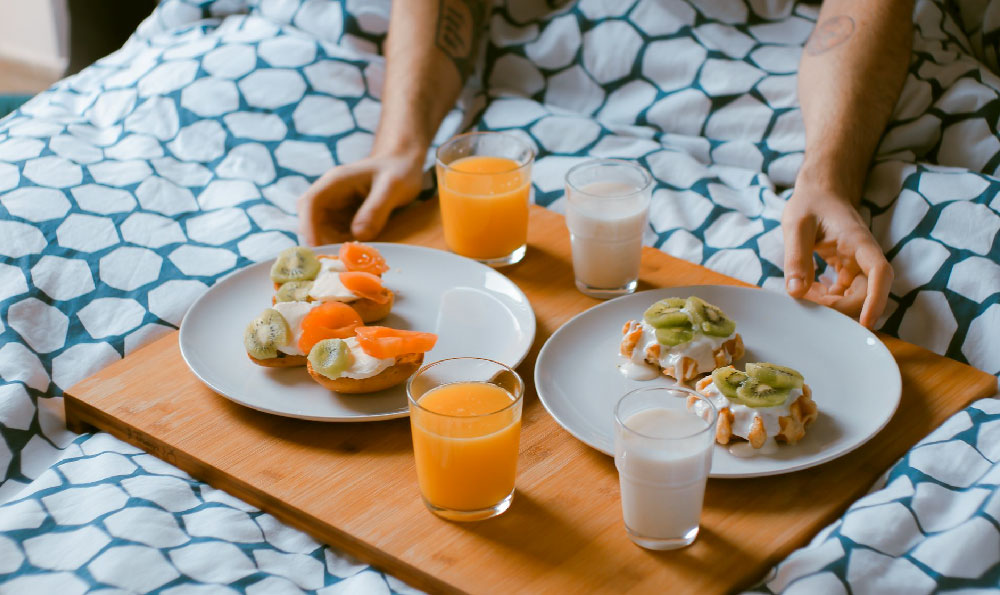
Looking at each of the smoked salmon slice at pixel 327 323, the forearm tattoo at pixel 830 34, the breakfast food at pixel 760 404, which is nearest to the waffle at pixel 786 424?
the breakfast food at pixel 760 404

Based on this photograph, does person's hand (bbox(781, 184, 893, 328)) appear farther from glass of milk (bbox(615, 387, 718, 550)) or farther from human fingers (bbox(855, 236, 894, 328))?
glass of milk (bbox(615, 387, 718, 550))

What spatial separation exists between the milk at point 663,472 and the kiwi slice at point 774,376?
0.15 m

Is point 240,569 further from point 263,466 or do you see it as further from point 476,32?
point 476,32

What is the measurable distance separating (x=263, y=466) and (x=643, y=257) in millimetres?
712

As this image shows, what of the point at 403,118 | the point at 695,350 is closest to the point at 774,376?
the point at 695,350

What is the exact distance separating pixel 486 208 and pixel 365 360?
1.36 feet

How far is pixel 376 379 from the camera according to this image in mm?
1206

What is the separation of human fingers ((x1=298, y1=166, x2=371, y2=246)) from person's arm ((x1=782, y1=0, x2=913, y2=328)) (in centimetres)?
72

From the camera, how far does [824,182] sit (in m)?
1.54

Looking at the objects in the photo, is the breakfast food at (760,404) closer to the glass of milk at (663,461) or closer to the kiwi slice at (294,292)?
the glass of milk at (663,461)

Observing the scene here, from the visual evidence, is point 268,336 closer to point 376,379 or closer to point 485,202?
point 376,379

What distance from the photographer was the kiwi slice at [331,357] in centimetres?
119

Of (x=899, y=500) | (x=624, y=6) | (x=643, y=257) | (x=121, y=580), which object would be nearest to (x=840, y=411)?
(x=899, y=500)

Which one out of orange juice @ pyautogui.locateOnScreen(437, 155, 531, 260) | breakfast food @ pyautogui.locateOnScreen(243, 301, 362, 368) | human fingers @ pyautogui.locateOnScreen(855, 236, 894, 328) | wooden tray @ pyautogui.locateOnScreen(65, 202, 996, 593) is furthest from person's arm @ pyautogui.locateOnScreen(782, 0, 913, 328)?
breakfast food @ pyautogui.locateOnScreen(243, 301, 362, 368)
